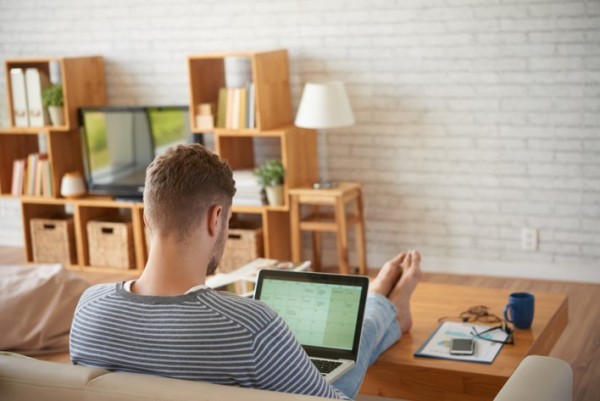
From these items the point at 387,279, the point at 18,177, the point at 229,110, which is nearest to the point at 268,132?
the point at 229,110

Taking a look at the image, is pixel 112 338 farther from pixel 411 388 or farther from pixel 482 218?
pixel 482 218

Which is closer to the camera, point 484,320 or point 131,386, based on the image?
point 131,386

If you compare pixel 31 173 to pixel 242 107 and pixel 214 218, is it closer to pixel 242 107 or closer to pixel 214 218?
pixel 242 107

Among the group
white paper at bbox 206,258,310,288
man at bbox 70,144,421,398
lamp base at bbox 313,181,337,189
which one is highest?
man at bbox 70,144,421,398

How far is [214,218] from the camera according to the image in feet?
6.26

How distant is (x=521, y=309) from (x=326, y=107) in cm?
243

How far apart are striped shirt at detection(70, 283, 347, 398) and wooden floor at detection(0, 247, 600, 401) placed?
81.8 inches

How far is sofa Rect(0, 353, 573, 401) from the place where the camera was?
1.67 metres

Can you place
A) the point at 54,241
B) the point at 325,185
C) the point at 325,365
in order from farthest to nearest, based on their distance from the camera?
1. the point at 54,241
2. the point at 325,185
3. the point at 325,365

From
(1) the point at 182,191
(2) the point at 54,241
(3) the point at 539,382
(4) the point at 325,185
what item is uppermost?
(1) the point at 182,191

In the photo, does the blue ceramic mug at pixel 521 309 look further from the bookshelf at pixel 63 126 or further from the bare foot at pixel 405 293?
the bookshelf at pixel 63 126

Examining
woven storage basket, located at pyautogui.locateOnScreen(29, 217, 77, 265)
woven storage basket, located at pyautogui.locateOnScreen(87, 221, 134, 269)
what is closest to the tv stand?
woven storage basket, located at pyautogui.locateOnScreen(87, 221, 134, 269)

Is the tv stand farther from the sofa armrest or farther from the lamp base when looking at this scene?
the sofa armrest

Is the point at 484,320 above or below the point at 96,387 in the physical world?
below
